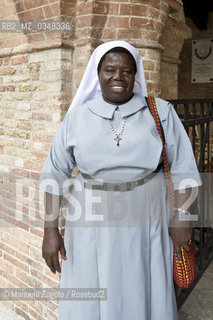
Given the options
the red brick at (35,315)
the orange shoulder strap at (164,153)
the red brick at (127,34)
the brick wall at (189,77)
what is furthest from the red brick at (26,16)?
the brick wall at (189,77)

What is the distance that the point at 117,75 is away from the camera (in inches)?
65.9

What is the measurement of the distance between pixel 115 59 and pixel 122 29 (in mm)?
727

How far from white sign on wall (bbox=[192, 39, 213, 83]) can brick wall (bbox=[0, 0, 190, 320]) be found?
6.85 meters

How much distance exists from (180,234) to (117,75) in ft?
2.92

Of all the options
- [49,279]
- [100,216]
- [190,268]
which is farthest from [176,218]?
[49,279]

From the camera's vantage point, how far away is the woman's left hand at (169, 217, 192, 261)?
1.79 meters

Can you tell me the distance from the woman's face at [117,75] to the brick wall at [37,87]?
620mm

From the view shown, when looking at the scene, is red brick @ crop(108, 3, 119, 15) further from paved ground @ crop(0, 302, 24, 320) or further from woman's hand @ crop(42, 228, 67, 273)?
paved ground @ crop(0, 302, 24, 320)

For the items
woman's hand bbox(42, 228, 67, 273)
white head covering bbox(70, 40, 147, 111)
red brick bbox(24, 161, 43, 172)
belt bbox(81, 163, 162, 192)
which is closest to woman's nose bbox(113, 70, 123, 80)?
white head covering bbox(70, 40, 147, 111)

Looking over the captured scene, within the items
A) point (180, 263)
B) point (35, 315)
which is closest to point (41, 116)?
point (180, 263)

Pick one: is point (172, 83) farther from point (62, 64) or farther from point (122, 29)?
point (62, 64)

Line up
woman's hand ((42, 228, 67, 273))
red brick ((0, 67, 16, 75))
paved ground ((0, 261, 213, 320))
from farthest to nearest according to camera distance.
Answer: paved ground ((0, 261, 213, 320)) < red brick ((0, 67, 16, 75)) < woman's hand ((42, 228, 67, 273))

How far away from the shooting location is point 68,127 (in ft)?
5.94

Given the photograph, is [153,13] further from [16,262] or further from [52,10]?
[16,262]
